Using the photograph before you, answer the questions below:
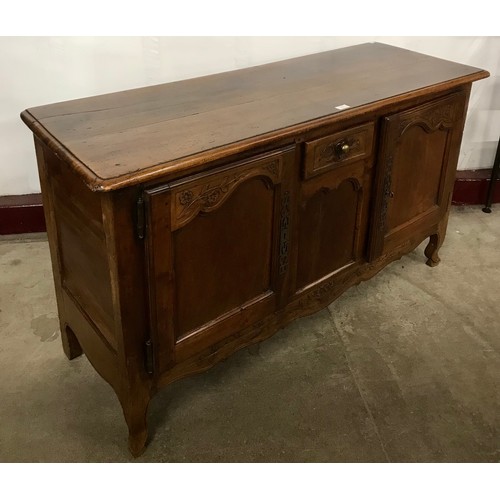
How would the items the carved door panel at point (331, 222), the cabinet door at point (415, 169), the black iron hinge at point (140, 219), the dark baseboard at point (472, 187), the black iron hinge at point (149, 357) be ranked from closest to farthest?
the black iron hinge at point (140, 219) < the black iron hinge at point (149, 357) < the carved door panel at point (331, 222) < the cabinet door at point (415, 169) < the dark baseboard at point (472, 187)

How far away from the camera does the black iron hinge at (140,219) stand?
1299mm

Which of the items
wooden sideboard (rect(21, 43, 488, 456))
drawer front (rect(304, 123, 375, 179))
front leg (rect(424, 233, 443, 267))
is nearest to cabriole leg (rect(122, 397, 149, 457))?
wooden sideboard (rect(21, 43, 488, 456))

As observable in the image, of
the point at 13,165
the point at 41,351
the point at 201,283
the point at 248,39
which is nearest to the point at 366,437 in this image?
the point at 201,283

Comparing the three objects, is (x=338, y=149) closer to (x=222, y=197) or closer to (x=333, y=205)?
(x=333, y=205)

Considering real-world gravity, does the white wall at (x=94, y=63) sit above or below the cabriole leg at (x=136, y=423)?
above

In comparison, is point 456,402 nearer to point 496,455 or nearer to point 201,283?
point 496,455

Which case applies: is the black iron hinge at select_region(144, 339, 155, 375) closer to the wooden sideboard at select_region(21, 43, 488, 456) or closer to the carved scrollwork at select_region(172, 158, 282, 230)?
the wooden sideboard at select_region(21, 43, 488, 456)

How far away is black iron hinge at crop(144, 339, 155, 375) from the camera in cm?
148

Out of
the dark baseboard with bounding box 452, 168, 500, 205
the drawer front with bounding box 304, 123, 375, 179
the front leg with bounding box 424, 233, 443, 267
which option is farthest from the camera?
the dark baseboard with bounding box 452, 168, 500, 205

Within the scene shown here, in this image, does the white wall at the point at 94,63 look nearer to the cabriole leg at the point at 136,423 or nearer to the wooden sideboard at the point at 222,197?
the wooden sideboard at the point at 222,197

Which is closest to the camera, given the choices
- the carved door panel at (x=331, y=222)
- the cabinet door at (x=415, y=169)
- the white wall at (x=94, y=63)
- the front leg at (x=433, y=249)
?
the carved door panel at (x=331, y=222)

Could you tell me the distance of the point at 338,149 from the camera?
5.45ft

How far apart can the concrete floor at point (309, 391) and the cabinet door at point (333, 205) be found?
0.27 meters

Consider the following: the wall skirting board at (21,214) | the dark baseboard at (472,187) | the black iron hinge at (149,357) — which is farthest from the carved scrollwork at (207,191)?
the dark baseboard at (472,187)
